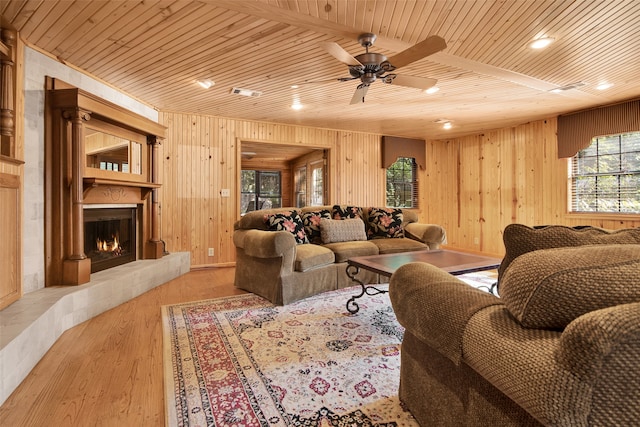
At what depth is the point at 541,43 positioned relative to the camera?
8.71ft

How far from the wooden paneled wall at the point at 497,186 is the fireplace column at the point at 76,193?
19.6 feet

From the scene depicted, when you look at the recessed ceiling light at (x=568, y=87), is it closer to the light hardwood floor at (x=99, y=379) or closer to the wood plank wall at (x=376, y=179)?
the wood plank wall at (x=376, y=179)

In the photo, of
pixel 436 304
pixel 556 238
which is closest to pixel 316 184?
pixel 436 304

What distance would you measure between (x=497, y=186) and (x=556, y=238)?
18.1 feet

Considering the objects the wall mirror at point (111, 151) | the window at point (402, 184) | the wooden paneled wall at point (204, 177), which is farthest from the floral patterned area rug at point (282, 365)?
the window at point (402, 184)

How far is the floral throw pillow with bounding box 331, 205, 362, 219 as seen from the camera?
13.5 feet

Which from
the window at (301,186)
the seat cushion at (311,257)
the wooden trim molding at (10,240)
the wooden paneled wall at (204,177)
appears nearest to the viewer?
the wooden trim molding at (10,240)

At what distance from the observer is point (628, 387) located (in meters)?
0.60

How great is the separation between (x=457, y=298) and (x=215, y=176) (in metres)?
4.39

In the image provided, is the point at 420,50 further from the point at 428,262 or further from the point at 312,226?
the point at 312,226

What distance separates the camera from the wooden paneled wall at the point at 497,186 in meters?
4.98

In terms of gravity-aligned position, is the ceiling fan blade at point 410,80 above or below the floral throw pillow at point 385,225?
above

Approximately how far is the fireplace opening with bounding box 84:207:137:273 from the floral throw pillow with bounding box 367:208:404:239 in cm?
296

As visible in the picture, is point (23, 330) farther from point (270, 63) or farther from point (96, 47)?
point (270, 63)
